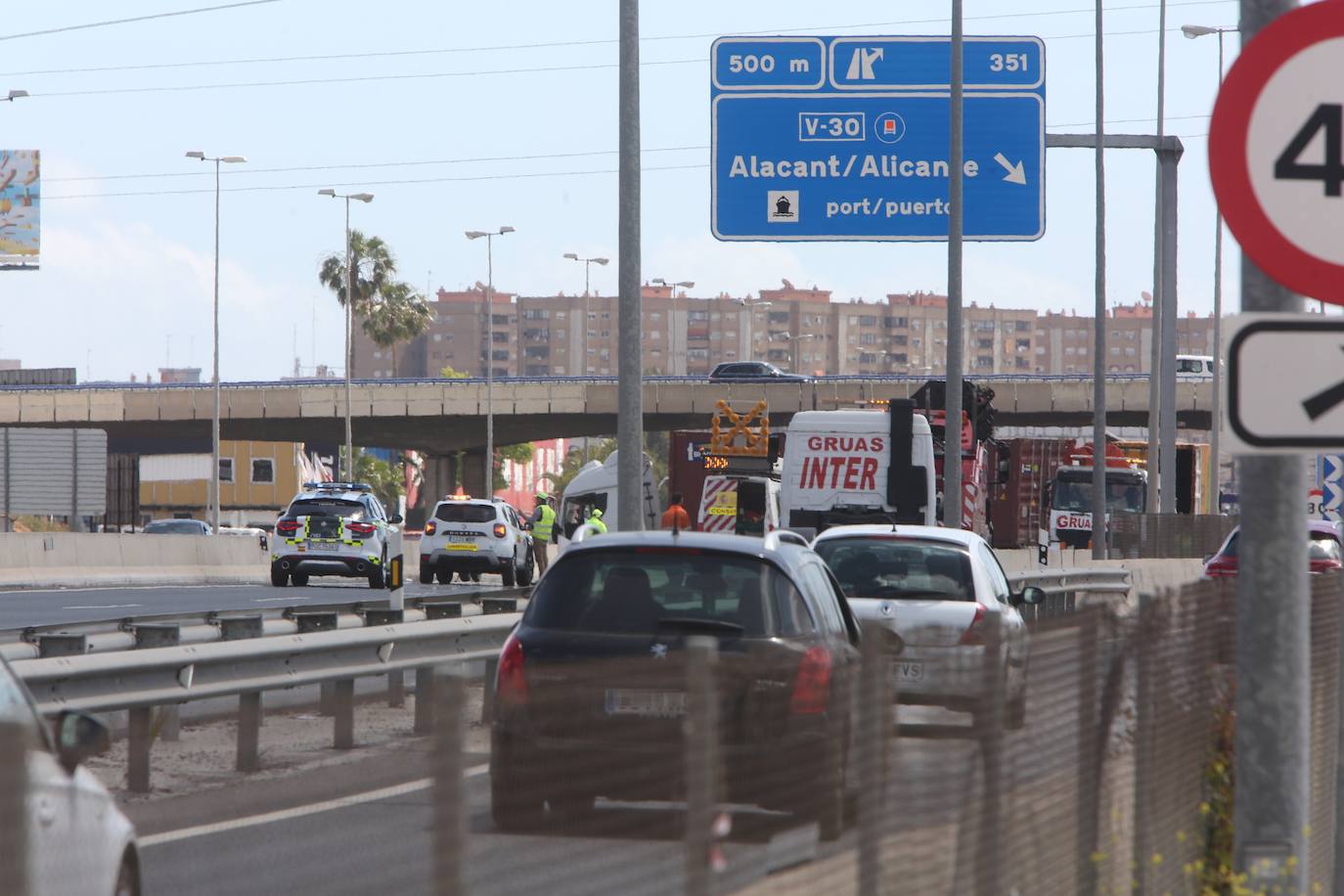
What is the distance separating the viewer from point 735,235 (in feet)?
83.5

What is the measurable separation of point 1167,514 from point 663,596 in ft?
111

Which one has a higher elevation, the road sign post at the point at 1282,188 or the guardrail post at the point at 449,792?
the road sign post at the point at 1282,188

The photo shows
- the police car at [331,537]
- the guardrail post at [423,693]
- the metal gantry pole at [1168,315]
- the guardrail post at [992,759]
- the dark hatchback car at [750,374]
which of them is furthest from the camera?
the dark hatchback car at [750,374]

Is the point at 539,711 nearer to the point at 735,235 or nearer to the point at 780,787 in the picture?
the point at 780,787

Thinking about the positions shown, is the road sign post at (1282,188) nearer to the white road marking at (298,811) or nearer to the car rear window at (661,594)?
the white road marking at (298,811)

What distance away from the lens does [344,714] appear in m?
13.0

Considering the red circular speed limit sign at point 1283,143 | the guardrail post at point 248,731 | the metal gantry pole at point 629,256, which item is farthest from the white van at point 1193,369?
the red circular speed limit sign at point 1283,143

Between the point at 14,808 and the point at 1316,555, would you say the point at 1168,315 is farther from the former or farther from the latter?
the point at 14,808

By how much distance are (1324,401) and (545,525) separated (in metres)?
41.5

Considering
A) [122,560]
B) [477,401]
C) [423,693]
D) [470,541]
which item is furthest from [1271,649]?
[477,401]

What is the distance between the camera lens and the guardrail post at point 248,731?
12.0 m

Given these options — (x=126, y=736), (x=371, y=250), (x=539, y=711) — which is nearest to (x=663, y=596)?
(x=126, y=736)

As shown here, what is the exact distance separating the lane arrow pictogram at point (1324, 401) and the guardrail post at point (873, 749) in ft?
3.71

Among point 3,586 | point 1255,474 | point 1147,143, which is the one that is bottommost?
point 3,586
